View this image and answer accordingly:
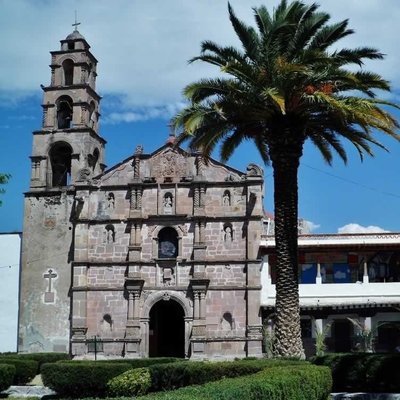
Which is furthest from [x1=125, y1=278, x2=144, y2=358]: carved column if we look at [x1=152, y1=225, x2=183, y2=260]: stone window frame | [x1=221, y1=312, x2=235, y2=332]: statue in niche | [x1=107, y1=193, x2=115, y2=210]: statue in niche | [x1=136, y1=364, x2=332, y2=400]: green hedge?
[x1=136, y1=364, x2=332, y2=400]: green hedge

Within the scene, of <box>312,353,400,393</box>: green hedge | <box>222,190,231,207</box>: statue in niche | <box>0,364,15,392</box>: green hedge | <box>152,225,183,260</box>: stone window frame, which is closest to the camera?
<box>312,353,400,393</box>: green hedge

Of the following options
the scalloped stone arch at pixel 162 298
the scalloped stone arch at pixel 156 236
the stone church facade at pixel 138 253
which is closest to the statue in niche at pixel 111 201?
the stone church facade at pixel 138 253

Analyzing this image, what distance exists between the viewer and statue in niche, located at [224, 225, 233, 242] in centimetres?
3922

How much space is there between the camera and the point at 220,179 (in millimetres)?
39906

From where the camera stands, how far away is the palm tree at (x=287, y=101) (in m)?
21.9

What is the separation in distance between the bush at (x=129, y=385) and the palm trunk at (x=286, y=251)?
439cm

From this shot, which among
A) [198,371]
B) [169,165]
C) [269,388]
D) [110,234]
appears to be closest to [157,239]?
[110,234]

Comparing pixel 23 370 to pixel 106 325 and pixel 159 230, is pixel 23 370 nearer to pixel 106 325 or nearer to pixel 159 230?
pixel 106 325

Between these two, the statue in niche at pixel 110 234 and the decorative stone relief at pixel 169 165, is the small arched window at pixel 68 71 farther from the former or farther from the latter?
the statue in niche at pixel 110 234

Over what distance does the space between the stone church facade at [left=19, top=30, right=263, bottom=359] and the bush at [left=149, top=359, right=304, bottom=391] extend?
53.2 feet

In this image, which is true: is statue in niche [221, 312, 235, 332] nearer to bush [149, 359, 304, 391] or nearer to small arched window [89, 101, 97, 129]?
small arched window [89, 101, 97, 129]

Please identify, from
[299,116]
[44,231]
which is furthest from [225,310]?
[299,116]

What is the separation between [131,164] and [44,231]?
6300 millimetres

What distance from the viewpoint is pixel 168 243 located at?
40031mm
